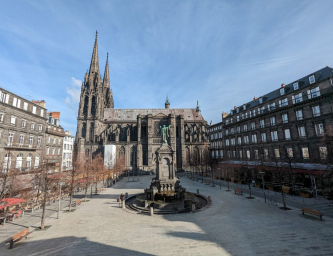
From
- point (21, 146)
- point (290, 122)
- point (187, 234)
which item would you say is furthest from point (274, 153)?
point (21, 146)

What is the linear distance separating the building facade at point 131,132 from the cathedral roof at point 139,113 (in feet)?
1.51

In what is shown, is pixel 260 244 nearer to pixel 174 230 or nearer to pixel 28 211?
pixel 174 230

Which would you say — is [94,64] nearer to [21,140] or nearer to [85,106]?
[85,106]

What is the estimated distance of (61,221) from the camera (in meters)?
12.0

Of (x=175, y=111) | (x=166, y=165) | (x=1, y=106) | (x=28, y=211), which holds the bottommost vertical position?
(x=28, y=211)

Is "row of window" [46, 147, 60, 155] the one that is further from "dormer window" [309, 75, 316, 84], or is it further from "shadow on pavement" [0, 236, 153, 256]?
"dormer window" [309, 75, 316, 84]

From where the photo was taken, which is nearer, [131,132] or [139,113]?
[131,132]

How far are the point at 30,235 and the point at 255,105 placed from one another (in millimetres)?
36976

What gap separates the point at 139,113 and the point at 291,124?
Result: 48.6 meters

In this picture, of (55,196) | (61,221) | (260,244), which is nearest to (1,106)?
(55,196)

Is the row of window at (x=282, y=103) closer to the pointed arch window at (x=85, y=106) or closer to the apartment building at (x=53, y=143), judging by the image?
the apartment building at (x=53, y=143)

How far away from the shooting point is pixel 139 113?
206ft

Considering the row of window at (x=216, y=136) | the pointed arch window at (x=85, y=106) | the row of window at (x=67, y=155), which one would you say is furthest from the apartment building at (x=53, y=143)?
the row of window at (x=216, y=136)

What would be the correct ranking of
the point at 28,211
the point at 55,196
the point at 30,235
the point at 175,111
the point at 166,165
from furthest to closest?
the point at 175,111, the point at 55,196, the point at 166,165, the point at 28,211, the point at 30,235
